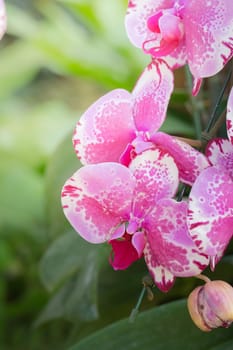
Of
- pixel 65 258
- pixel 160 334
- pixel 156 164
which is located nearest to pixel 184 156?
pixel 156 164

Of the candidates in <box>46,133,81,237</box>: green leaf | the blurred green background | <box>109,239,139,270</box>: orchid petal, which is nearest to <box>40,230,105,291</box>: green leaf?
the blurred green background

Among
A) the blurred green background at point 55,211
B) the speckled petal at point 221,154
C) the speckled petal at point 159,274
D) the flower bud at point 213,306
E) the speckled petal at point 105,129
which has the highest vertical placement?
the speckled petal at point 105,129

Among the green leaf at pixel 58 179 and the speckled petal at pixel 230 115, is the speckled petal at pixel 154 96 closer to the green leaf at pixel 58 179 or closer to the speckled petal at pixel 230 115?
the speckled petal at pixel 230 115

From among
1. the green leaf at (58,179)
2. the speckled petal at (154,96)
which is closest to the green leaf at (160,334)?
the speckled petal at (154,96)

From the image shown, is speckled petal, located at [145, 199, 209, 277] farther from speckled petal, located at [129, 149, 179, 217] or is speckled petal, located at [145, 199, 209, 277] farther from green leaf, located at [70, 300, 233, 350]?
green leaf, located at [70, 300, 233, 350]

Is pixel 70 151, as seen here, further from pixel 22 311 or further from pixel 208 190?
pixel 208 190

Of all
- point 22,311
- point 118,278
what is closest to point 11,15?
point 22,311
